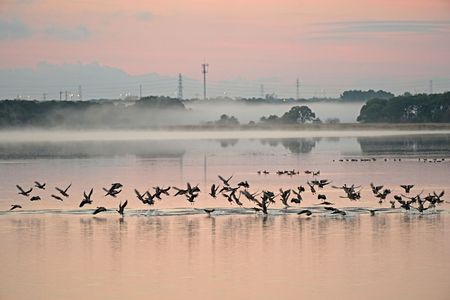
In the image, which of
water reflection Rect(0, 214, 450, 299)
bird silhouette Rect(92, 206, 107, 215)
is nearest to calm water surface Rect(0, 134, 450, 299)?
water reflection Rect(0, 214, 450, 299)

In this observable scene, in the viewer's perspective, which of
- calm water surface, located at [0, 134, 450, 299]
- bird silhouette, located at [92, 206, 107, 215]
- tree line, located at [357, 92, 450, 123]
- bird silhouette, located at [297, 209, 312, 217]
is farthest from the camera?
tree line, located at [357, 92, 450, 123]

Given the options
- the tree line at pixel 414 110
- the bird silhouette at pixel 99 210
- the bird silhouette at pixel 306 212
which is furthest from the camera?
the tree line at pixel 414 110

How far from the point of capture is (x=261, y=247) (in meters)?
16.8

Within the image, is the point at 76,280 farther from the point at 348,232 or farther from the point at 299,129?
the point at 299,129

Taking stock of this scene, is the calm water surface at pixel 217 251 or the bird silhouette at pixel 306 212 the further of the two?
the bird silhouette at pixel 306 212

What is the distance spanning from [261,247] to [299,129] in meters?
93.1

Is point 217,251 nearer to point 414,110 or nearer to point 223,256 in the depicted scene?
point 223,256

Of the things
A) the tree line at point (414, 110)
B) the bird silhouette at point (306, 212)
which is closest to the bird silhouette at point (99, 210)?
the bird silhouette at point (306, 212)

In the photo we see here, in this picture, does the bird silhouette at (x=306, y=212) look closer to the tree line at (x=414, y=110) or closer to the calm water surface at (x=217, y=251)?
the calm water surface at (x=217, y=251)

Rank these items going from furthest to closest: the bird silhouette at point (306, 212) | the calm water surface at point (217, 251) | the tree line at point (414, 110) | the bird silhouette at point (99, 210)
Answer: the tree line at point (414, 110) < the bird silhouette at point (99, 210) < the bird silhouette at point (306, 212) < the calm water surface at point (217, 251)

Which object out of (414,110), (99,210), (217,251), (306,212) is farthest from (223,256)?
(414,110)

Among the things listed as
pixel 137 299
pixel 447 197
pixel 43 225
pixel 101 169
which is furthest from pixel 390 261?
pixel 101 169

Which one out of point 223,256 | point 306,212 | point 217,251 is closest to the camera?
point 223,256

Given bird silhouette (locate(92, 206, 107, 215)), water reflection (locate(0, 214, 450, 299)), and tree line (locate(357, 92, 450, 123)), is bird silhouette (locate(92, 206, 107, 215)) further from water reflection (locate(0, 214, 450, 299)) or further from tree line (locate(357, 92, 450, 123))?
tree line (locate(357, 92, 450, 123))
